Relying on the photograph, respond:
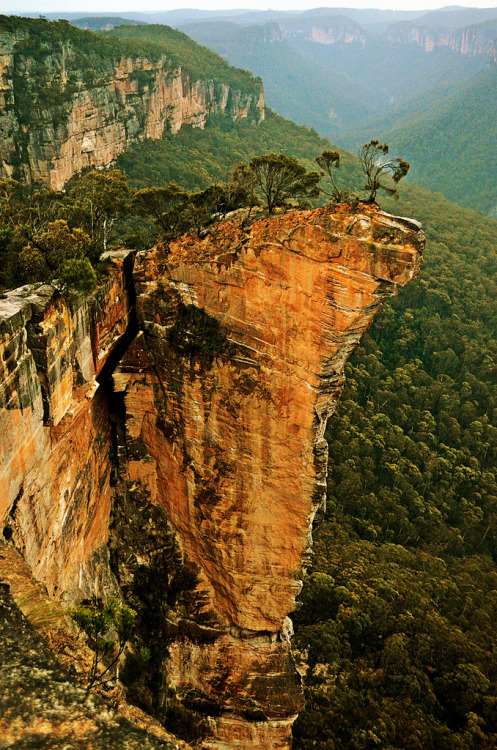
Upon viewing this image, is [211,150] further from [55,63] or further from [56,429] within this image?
[56,429]

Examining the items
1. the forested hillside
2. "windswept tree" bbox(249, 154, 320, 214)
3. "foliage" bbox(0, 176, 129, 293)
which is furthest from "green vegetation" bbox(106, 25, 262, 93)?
"windswept tree" bbox(249, 154, 320, 214)

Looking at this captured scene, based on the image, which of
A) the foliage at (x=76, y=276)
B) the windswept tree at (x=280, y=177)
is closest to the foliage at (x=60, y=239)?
the foliage at (x=76, y=276)

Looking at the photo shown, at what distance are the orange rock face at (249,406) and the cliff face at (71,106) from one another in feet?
118

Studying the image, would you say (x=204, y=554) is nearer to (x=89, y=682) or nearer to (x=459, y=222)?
(x=89, y=682)

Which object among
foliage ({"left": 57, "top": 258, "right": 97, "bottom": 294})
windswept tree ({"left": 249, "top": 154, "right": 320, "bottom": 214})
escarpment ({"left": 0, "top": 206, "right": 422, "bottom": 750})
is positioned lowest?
escarpment ({"left": 0, "top": 206, "right": 422, "bottom": 750})

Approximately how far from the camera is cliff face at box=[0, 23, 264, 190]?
46438 millimetres

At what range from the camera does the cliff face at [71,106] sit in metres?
46.4

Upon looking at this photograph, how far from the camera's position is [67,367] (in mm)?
13734

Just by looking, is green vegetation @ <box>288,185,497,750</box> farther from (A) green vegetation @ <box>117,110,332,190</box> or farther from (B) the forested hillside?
(A) green vegetation @ <box>117,110,332,190</box>

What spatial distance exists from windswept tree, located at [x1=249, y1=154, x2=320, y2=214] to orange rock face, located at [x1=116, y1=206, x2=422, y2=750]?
217 centimetres

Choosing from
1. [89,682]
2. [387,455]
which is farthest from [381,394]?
[89,682]

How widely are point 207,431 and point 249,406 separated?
192 cm

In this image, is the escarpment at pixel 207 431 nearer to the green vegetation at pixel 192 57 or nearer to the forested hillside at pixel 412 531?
the forested hillside at pixel 412 531

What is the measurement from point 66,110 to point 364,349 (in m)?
36.0
